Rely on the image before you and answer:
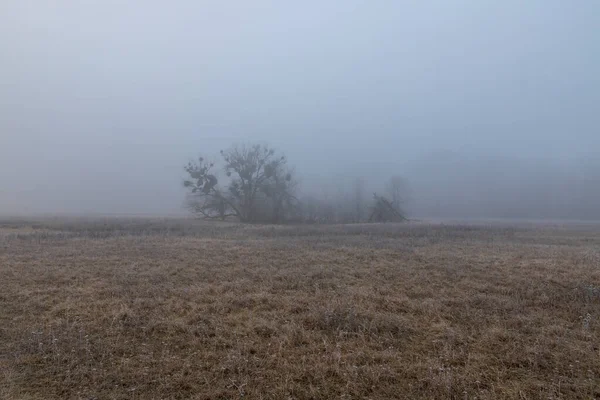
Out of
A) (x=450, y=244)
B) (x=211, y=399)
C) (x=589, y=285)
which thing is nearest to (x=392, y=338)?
(x=211, y=399)

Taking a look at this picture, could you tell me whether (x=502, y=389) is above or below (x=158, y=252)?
below

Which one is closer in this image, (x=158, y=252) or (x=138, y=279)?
(x=138, y=279)

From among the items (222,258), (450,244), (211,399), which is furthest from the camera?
(450,244)

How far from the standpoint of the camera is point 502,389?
5.26m

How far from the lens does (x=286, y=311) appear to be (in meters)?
8.26

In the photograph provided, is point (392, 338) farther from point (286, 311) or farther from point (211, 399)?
point (211, 399)

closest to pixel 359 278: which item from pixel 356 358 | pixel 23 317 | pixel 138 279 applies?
pixel 356 358

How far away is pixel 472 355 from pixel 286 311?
3627 mm

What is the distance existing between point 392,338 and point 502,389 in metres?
1.99

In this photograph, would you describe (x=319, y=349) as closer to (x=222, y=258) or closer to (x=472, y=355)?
(x=472, y=355)

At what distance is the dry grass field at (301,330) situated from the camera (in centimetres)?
542

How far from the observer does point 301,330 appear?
23.5ft

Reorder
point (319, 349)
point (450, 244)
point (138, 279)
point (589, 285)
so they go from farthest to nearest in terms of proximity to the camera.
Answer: point (450, 244), point (138, 279), point (589, 285), point (319, 349)

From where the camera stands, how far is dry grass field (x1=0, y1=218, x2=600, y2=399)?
5.42m
